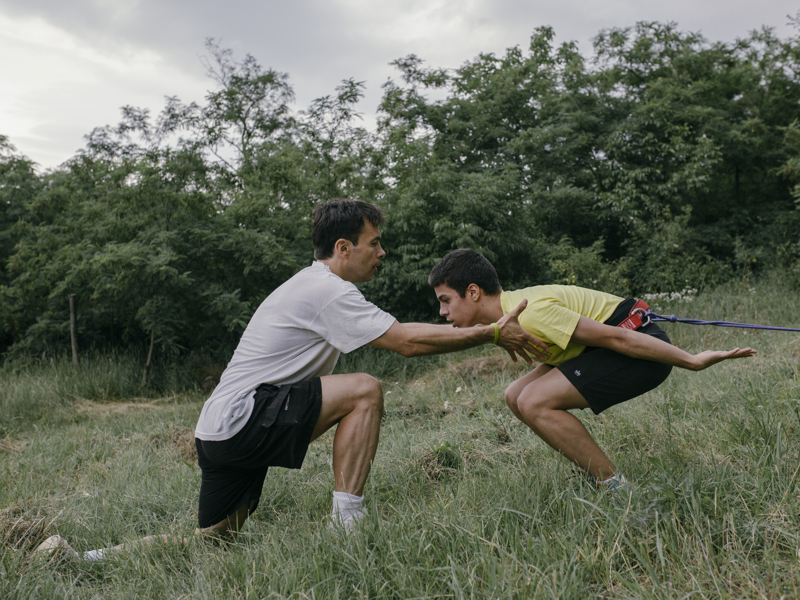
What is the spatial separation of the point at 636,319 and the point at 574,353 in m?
0.38

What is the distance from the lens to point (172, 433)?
20.5 ft

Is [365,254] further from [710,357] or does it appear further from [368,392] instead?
[710,357]

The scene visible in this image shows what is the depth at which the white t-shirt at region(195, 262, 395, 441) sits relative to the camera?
10.0ft

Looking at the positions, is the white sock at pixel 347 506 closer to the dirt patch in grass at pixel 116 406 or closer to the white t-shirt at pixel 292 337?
the white t-shirt at pixel 292 337

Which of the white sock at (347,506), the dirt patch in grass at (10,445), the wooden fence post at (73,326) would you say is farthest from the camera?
the wooden fence post at (73,326)

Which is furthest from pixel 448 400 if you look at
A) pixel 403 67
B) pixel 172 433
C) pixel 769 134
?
pixel 769 134

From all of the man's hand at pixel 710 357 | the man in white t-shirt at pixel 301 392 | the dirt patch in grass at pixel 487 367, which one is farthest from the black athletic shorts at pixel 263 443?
the dirt patch in grass at pixel 487 367

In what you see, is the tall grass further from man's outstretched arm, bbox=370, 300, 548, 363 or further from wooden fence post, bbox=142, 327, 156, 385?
man's outstretched arm, bbox=370, 300, 548, 363

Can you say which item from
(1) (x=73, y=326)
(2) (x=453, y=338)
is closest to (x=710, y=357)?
(2) (x=453, y=338)

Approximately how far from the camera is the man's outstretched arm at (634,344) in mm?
2871

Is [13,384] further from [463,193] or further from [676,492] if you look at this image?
[676,492]

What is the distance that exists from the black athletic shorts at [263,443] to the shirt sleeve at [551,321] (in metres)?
1.16

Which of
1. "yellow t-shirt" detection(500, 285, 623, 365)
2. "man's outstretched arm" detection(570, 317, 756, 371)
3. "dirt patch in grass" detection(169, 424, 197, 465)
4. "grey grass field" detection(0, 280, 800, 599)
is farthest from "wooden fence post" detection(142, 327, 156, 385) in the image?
"man's outstretched arm" detection(570, 317, 756, 371)

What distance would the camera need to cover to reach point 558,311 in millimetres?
2979
